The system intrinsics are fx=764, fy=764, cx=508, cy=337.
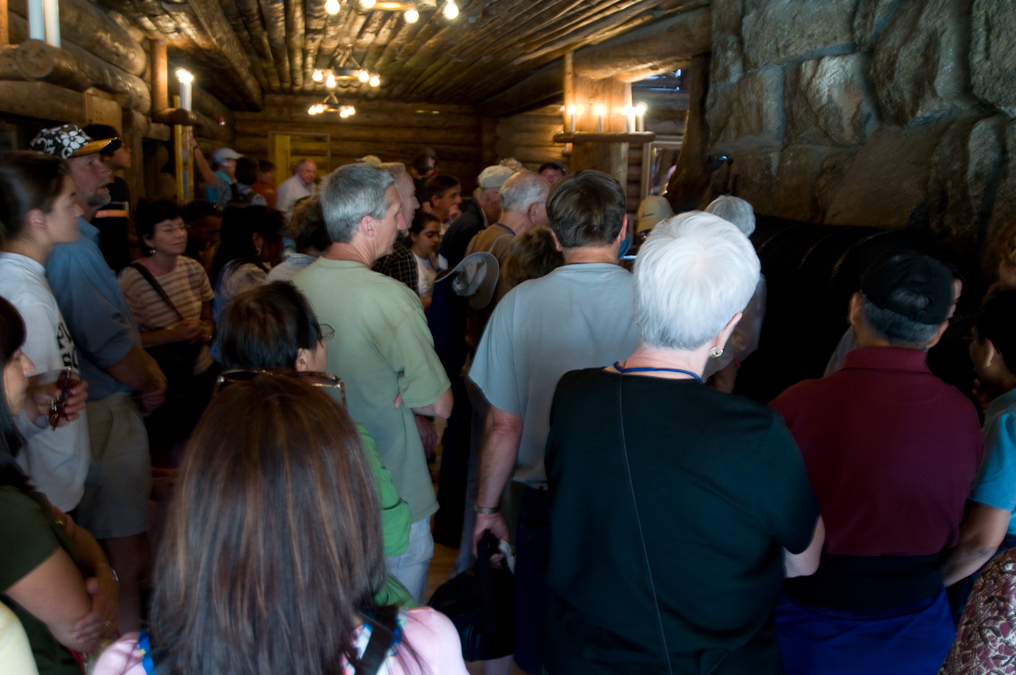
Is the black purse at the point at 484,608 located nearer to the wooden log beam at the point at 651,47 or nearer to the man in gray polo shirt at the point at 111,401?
the man in gray polo shirt at the point at 111,401

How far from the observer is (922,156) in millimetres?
3273

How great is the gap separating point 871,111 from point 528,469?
2.81 metres

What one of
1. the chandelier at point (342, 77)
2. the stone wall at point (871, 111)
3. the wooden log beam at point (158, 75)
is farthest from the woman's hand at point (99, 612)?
the chandelier at point (342, 77)

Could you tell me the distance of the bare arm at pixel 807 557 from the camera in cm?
136

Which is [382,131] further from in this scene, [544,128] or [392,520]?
[392,520]

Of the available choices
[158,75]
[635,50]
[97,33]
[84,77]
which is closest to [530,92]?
[635,50]

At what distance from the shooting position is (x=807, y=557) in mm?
1369

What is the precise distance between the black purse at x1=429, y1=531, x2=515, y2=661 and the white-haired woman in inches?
25.6

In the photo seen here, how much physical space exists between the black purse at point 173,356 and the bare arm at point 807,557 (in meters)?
2.52

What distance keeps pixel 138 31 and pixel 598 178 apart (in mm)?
5587

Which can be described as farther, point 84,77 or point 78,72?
point 84,77

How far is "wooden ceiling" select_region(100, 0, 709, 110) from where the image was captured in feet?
20.4

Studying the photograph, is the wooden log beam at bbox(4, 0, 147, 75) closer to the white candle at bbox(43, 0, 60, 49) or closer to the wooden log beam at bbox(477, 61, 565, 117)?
the white candle at bbox(43, 0, 60, 49)

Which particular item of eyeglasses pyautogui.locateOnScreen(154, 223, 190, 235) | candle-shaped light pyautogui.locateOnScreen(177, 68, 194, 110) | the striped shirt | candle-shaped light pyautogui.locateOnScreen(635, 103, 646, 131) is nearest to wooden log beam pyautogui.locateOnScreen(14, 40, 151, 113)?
candle-shaped light pyautogui.locateOnScreen(177, 68, 194, 110)
